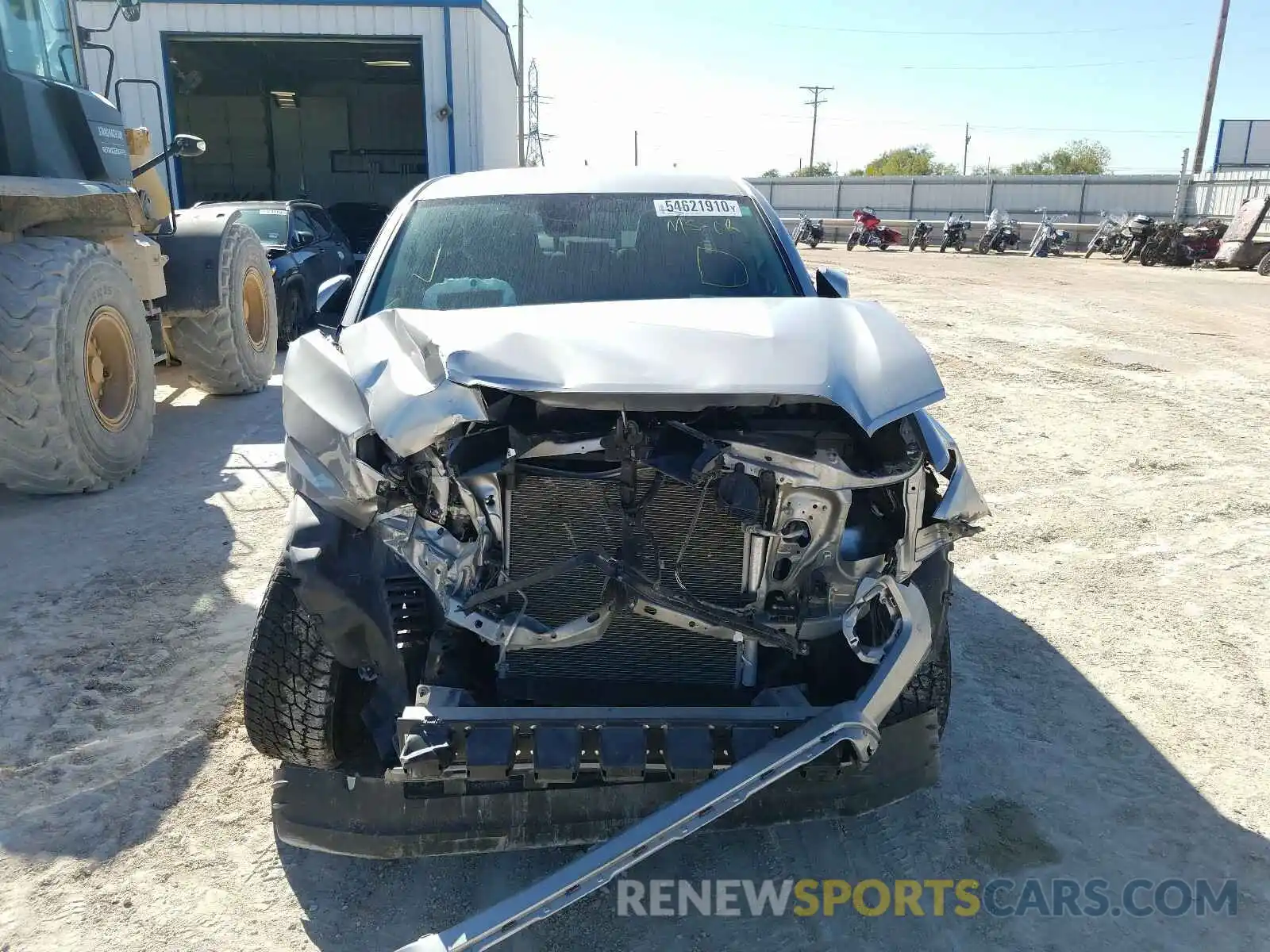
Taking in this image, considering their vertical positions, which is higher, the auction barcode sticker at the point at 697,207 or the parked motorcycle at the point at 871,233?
the auction barcode sticker at the point at 697,207

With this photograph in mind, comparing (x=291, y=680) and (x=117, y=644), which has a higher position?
(x=291, y=680)

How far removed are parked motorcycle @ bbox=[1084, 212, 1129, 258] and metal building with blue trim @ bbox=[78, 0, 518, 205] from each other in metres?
16.5

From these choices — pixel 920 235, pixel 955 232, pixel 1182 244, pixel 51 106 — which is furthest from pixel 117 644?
pixel 920 235

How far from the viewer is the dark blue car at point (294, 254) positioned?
397 inches

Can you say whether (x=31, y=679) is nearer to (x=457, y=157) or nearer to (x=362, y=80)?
(x=457, y=157)

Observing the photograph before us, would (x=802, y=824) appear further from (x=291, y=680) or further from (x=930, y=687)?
(x=291, y=680)

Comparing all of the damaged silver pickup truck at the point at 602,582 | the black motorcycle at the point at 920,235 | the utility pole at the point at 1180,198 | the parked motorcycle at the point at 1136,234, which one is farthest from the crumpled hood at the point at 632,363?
the utility pole at the point at 1180,198

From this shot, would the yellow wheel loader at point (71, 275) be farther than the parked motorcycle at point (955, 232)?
No

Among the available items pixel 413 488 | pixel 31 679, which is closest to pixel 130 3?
pixel 31 679

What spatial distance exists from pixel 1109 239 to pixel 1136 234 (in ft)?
4.89

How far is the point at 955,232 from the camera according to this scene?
28.4 metres

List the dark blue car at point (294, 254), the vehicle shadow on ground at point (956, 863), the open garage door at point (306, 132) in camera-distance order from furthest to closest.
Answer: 1. the open garage door at point (306, 132)
2. the dark blue car at point (294, 254)
3. the vehicle shadow on ground at point (956, 863)

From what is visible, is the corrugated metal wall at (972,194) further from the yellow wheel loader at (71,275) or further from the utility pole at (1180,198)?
the yellow wheel loader at (71,275)

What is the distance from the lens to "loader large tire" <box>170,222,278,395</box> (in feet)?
24.9
